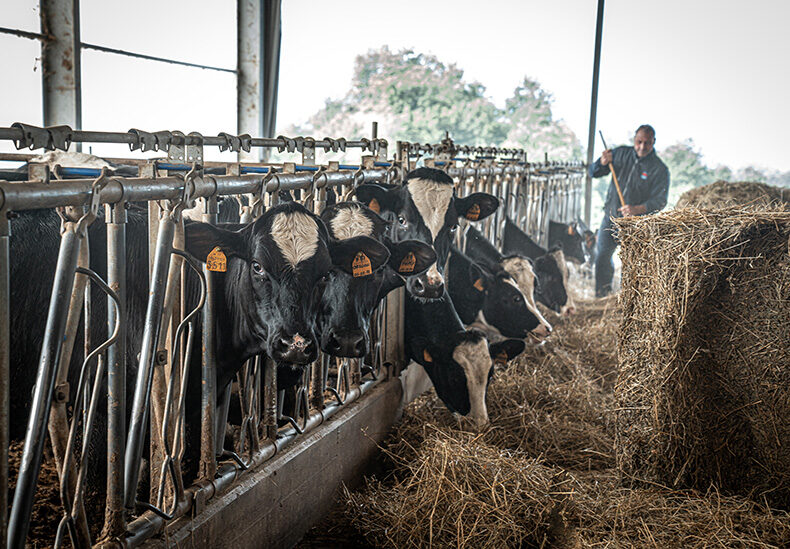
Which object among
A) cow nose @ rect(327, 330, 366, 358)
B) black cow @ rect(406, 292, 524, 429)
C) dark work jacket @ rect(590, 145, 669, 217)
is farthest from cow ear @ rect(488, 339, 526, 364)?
dark work jacket @ rect(590, 145, 669, 217)

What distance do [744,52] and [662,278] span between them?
1372 centimetres

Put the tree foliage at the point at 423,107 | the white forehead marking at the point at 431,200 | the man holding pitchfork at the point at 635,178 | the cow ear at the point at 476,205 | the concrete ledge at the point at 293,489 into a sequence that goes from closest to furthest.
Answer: the concrete ledge at the point at 293,489 → the white forehead marking at the point at 431,200 → the cow ear at the point at 476,205 → the man holding pitchfork at the point at 635,178 → the tree foliage at the point at 423,107

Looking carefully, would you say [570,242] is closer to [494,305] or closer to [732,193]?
[732,193]

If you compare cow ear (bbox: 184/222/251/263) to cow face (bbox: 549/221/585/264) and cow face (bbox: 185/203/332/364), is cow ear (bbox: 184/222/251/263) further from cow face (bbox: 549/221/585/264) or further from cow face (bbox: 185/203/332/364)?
cow face (bbox: 549/221/585/264)

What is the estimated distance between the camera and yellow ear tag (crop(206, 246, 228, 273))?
2434 millimetres

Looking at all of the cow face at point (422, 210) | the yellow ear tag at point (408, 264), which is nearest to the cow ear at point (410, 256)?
the yellow ear tag at point (408, 264)

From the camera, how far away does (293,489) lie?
312cm

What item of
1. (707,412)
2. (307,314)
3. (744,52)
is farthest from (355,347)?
(744,52)

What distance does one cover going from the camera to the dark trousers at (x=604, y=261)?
922 centimetres

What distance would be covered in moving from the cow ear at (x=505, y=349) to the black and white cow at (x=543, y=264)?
2422 millimetres

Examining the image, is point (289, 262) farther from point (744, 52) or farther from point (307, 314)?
point (744, 52)

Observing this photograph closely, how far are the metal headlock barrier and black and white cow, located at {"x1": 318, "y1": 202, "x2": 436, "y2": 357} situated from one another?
0.21 metres

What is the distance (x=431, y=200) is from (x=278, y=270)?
2.19 metres

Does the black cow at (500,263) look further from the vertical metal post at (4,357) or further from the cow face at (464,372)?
the vertical metal post at (4,357)
